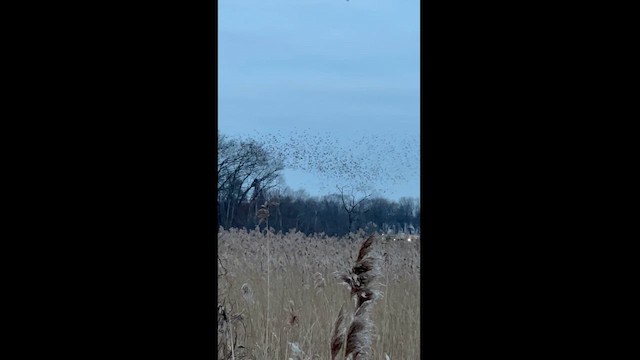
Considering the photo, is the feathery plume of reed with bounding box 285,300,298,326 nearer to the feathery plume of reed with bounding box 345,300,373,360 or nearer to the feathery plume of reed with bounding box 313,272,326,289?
the feathery plume of reed with bounding box 313,272,326,289

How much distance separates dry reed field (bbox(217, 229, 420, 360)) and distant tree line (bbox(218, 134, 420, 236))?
8cm

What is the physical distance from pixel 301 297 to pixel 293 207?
530 millimetres

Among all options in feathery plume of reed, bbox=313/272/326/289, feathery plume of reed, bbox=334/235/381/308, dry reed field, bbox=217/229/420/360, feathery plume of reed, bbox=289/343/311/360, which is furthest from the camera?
feathery plume of reed, bbox=313/272/326/289

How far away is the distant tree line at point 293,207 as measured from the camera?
3.22 meters

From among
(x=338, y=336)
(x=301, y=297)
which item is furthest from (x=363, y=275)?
(x=301, y=297)

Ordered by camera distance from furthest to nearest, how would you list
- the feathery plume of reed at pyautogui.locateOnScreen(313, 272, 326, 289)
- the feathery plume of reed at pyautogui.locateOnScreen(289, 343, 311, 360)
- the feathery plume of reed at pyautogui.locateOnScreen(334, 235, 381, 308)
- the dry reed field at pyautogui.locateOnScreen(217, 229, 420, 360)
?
the feathery plume of reed at pyautogui.locateOnScreen(313, 272, 326, 289) → the dry reed field at pyautogui.locateOnScreen(217, 229, 420, 360) → the feathery plume of reed at pyautogui.locateOnScreen(289, 343, 311, 360) → the feathery plume of reed at pyautogui.locateOnScreen(334, 235, 381, 308)

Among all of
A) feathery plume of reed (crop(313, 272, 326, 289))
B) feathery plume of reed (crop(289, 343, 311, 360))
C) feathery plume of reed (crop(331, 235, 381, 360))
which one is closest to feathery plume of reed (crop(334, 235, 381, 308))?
feathery plume of reed (crop(331, 235, 381, 360))

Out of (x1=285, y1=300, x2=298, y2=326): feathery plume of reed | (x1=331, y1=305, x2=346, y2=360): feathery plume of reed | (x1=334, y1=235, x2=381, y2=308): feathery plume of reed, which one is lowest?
(x1=285, y1=300, x2=298, y2=326): feathery plume of reed

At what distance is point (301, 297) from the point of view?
324 centimetres

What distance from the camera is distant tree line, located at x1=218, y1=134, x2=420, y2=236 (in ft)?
10.6

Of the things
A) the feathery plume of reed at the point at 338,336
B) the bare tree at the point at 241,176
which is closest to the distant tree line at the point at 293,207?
the bare tree at the point at 241,176

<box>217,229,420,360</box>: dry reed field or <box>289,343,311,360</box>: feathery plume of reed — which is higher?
<box>217,229,420,360</box>: dry reed field

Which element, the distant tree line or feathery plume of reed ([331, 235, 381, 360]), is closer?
feathery plume of reed ([331, 235, 381, 360])
